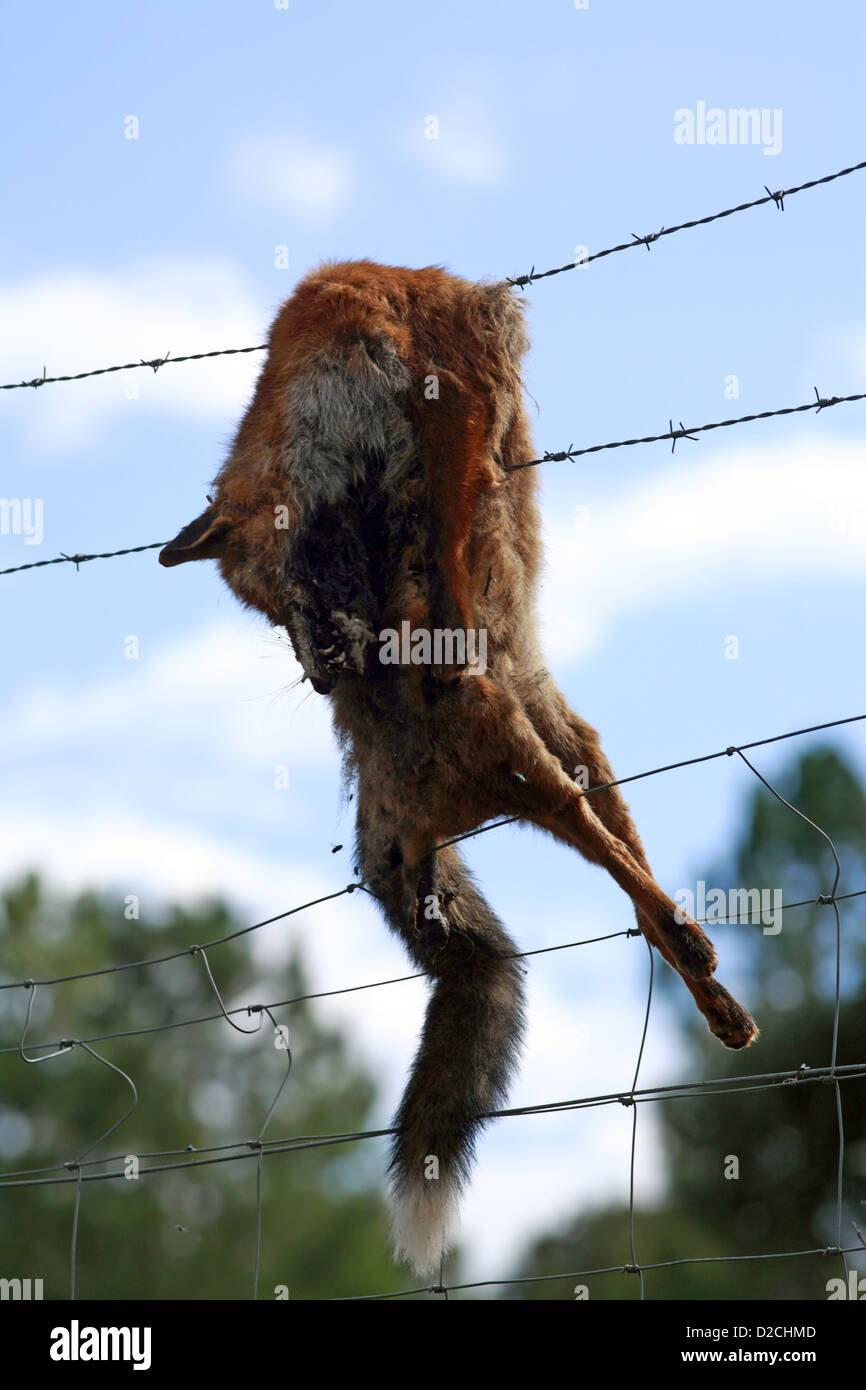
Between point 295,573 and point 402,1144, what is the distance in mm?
2149

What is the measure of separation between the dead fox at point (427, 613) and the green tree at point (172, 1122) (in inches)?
1009

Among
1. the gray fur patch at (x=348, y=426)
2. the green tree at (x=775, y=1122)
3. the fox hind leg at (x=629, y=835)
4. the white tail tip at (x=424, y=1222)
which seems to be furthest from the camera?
the green tree at (x=775, y=1122)

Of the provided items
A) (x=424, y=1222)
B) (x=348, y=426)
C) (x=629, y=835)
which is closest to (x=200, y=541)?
(x=348, y=426)

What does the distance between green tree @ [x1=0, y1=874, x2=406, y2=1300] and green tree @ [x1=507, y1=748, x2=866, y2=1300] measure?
573 cm

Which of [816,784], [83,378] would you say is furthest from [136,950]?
[83,378]

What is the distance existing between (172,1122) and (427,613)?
3077 cm

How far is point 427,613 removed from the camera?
16.5ft

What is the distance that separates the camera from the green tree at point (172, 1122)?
3172cm

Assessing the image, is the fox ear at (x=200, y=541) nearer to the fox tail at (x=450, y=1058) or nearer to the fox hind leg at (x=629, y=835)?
the fox hind leg at (x=629, y=835)

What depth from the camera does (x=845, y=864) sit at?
111 feet

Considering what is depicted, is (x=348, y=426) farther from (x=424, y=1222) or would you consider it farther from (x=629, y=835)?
(x=424, y=1222)

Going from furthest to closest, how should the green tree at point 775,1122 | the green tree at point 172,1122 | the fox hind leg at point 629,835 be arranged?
the green tree at point 172,1122 < the green tree at point 775,1122 < the fox hind leg at point 629,835

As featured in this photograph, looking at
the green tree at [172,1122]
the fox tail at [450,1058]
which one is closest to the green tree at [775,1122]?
the green tree at [172,1122]

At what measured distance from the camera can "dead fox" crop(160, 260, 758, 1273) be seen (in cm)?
492
